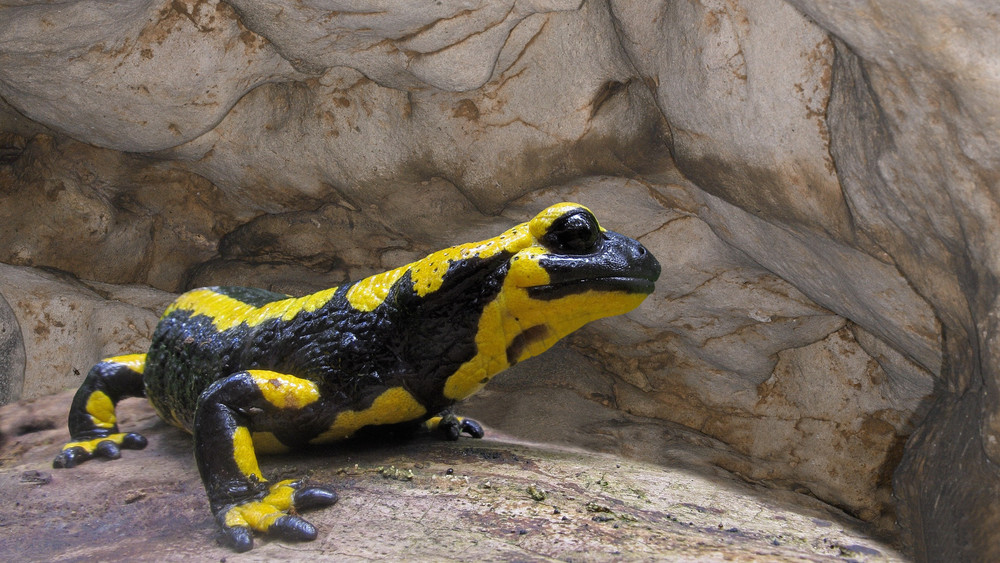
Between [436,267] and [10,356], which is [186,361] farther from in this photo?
[10,356]

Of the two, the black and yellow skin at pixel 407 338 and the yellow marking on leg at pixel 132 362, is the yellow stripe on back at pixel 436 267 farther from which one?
the yellow marking on leg at pixel 132 362

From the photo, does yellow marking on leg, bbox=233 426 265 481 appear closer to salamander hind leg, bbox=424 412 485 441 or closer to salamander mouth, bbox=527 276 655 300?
salamander hind leg, bbox=424 412 485 441

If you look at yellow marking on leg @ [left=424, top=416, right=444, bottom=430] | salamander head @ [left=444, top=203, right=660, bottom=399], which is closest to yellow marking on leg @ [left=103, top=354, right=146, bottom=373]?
yellow marking on leg @ [left=424, top=416, right=444, bottom=430]

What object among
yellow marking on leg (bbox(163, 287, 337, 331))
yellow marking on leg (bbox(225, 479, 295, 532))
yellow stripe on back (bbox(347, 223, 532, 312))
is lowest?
yellow marking on leg (bbox(225, 479, 295, 532))

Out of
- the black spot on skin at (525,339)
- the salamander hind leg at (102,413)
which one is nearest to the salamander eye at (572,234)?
the black spot on skin at (525,339)

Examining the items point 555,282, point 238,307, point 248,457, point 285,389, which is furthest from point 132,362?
point 555,282

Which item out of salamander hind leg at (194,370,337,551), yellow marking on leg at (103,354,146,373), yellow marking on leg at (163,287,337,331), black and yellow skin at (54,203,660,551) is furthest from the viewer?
yellow marking on leg at (103,354,146,373)

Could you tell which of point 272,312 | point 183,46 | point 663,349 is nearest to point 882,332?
point 663,349
